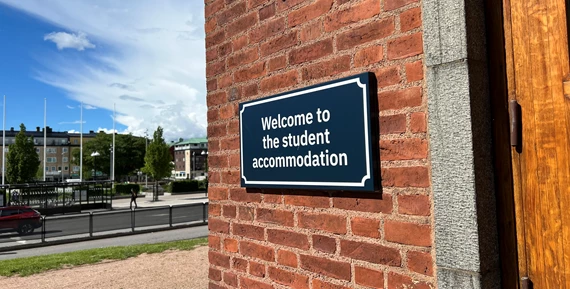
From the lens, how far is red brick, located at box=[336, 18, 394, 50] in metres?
1.69

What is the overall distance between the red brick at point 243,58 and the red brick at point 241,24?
15 cm

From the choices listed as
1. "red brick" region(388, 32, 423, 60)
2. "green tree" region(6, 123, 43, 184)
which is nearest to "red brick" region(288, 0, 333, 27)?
"red brick" region(388, 32, 423, 60)

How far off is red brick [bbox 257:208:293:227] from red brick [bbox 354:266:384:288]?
0.48 m

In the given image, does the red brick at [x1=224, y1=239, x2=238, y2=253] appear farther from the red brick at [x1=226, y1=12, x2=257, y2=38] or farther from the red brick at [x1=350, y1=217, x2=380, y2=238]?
Result: the red brick at [x1=226, y1=12, x2=257, y2=38]

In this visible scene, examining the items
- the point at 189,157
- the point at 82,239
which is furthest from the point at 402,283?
the point at 189,157

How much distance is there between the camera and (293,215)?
2096 mm

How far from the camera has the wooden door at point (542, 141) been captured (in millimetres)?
1294

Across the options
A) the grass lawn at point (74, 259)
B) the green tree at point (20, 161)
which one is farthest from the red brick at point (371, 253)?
the green tree at point (20, 161)

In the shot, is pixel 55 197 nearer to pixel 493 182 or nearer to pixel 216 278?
pixel 216 278

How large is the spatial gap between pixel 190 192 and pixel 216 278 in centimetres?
4356

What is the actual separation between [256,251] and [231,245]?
267mm

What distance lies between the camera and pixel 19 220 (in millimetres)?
16266

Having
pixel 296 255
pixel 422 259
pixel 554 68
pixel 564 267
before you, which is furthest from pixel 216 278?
pixel 554 68

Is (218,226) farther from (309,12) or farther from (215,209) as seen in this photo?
(309,12)
